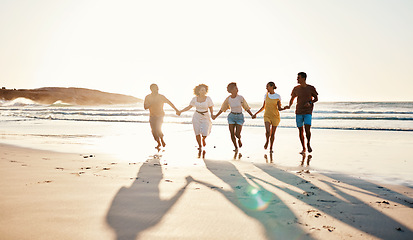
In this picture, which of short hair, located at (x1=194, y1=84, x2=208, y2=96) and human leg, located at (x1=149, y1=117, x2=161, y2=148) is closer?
short hair, located at (x1=194, y1=84, x2=208, y2=96)

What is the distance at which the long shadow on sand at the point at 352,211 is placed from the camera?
9.10ft

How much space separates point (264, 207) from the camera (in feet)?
11.1

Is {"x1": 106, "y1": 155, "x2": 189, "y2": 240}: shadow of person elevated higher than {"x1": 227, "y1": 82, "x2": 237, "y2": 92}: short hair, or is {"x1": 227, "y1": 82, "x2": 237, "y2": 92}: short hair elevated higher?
{"x1": 227, "y1": 82, "x2": 237, "y2": 92}: short hair

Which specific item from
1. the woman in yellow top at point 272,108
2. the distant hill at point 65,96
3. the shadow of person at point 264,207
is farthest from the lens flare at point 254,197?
the distant hill at point 65,96

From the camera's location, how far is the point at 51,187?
3971mm

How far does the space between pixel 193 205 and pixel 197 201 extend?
0.54ft

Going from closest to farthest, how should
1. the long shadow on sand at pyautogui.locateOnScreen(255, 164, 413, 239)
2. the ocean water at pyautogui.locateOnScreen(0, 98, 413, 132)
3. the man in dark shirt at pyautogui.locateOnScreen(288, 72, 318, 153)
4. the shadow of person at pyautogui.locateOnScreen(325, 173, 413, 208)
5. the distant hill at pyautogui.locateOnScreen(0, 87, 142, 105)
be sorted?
the long shadow on sand at pyautogui.locateOnScreen(255, 164, 413, 239) → the shadow of person at pyautogui.locateOnScreen(325, 173, 413, 208) → the man in dark shirt at pyautogui.locateOnScreen(288, 72, 318, 153) → the ocean water at pyautogui.locateOnScreen(0, 98, 413, 132) → the distant hill at pyautogui.locateOnScreen(0, 87, 142, 105)

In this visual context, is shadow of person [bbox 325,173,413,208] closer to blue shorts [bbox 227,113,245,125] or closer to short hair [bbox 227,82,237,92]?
blue shorts [bbox 227,113,245,125]

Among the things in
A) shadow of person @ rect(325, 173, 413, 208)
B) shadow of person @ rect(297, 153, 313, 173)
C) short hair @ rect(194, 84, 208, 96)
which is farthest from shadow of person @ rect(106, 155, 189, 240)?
short hair @ rect(194, 84, 208, 96)

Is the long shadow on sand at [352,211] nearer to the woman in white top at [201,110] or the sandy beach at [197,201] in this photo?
the sandy beach at [197,201]

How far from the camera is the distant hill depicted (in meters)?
106

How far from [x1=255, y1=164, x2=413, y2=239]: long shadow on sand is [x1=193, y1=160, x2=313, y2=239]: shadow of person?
0.40 metres

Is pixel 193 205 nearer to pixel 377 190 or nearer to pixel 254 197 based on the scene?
pixel 254 197

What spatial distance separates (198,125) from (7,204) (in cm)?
639
